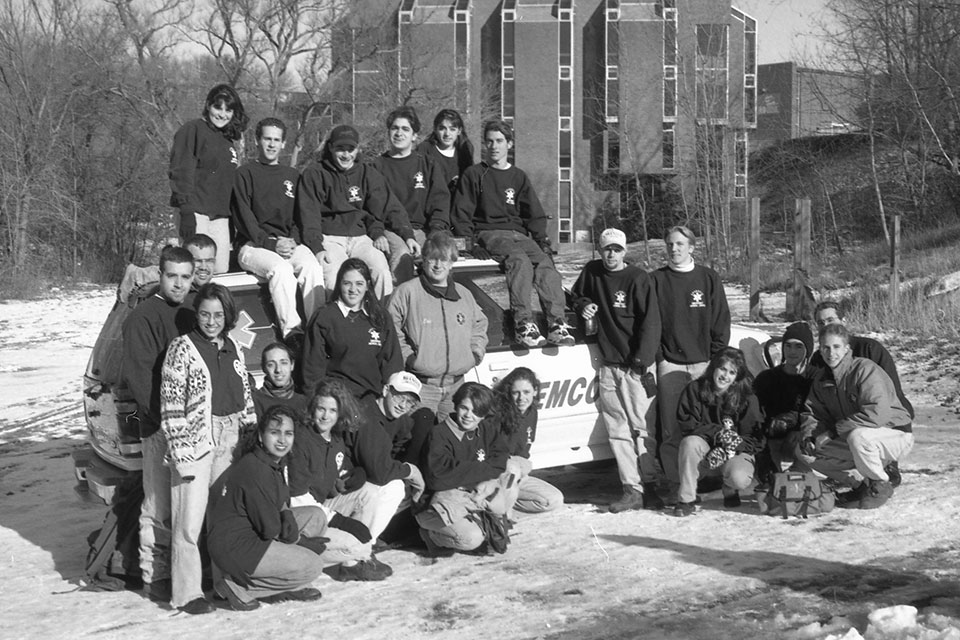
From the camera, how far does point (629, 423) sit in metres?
7.14

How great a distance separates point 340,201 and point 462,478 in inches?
77.8

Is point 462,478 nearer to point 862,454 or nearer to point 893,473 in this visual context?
point 862,454

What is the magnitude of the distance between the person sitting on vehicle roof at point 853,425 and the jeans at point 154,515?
3704 millimetres

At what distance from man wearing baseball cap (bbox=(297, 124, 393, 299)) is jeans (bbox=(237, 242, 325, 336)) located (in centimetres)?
16

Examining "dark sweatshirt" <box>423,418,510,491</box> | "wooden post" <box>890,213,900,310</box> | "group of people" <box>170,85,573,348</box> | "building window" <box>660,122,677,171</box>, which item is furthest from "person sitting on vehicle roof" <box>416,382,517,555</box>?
"building window" <box>660,122,677,171</box>

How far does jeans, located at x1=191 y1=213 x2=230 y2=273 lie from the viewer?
23.7 ft

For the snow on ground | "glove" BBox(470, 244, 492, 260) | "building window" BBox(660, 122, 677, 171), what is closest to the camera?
the snow on ground

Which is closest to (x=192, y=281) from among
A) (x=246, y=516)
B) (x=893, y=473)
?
(x=246, y=516)

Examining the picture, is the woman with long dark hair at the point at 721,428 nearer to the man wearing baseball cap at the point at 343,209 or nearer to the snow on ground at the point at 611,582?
the snow on ground at the point at 611,582

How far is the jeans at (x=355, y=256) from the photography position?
693 cm

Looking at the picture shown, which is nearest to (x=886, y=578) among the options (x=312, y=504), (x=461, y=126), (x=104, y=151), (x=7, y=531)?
(x=312, y=504)

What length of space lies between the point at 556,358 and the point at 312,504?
6.35 ft

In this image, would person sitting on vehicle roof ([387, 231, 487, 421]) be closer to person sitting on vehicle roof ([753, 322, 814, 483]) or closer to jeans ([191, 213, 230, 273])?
jeans ([191, 213, 230, 273])

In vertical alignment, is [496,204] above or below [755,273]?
above
